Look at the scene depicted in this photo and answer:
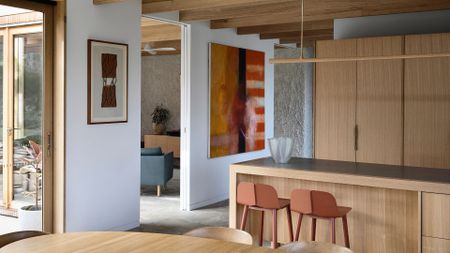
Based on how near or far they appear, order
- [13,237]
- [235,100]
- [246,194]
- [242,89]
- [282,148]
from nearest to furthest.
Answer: [13,237] → [246,194] → [282,148] → [235,100] → [242,89]

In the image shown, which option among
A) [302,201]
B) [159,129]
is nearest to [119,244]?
[302,201]

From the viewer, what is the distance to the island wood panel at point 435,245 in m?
3.55

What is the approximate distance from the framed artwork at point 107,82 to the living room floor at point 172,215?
4.37 ft

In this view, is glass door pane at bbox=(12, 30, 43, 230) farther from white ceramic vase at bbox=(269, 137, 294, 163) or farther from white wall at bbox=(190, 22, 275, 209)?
white wall at bbox=(190, 22, 275, 209)

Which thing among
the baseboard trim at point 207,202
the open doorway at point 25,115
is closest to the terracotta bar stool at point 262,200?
the open doorway at point 25,115

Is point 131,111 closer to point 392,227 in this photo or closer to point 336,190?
point 336,190

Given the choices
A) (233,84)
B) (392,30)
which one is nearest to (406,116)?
(392,30)

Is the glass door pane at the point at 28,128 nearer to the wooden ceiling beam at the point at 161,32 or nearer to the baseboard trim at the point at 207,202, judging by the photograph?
the baseboard trim at the point at 207,202

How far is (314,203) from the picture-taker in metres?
3.87

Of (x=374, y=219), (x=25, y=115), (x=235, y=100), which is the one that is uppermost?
(x=235, y=100)

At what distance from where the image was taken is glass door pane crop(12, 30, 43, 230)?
4531 mm

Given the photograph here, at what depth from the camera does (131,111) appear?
18.4 feet

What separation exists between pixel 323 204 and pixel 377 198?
55 centimetres

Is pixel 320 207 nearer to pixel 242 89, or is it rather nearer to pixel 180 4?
pixel 180 4
